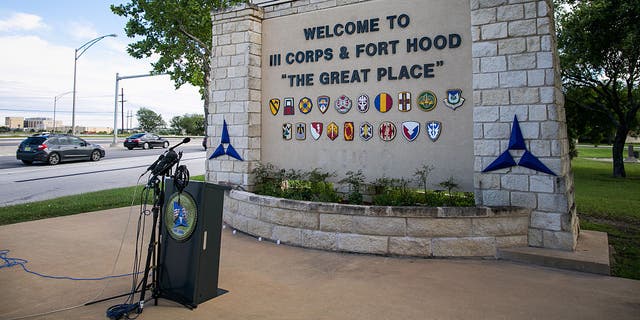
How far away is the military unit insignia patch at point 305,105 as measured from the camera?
25.0ft

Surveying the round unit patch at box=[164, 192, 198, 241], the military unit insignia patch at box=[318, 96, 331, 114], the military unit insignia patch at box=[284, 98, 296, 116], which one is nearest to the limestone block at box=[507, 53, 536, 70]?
the military unit insignia patch at box=[318, 96, 331, 114]

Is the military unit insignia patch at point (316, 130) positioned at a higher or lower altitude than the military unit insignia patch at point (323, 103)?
lower

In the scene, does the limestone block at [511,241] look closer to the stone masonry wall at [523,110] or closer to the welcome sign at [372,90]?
the stone masonry wall at [523,110]

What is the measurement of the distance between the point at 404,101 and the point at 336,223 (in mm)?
2393

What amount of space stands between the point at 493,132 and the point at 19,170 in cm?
1908

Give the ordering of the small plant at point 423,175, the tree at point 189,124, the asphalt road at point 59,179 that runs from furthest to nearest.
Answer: the tree at point 189,124
the asphalt road at point 59,179
the small plant at point 423,175

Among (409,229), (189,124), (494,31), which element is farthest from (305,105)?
(189,124)

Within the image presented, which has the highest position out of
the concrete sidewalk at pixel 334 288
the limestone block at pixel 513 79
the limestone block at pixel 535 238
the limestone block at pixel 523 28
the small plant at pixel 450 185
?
the limestone block at pixel 523 28

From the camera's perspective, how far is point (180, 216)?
4.04 m

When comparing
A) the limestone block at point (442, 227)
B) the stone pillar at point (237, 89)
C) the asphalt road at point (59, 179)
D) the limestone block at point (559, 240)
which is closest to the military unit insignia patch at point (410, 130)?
the limestone block at point (442, 227)

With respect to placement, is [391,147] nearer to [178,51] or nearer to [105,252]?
[105,252]

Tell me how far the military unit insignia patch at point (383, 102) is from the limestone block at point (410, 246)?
91.7 inches

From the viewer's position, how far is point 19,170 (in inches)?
671

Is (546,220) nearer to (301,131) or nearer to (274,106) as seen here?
(301,131)
